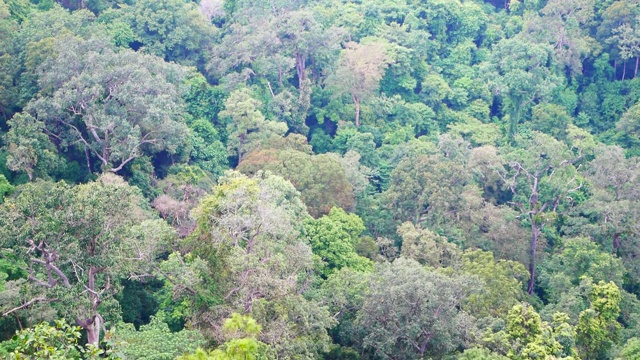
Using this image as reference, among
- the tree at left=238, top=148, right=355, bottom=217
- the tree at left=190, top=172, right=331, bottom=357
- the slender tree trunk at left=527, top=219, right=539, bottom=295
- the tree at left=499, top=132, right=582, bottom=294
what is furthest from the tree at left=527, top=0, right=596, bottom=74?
the tree at left=190, top=172, right=331, bottom=357

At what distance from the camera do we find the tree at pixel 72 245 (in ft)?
44.0

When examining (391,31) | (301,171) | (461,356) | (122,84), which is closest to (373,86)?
(391,31)

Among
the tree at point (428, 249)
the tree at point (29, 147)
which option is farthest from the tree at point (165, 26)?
the tree at point (428, 249)

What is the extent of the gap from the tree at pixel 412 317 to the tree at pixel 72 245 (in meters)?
6.32

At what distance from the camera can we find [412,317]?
56.6 ft

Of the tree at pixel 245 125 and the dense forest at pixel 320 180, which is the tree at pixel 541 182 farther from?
the tree at pixel 245 125

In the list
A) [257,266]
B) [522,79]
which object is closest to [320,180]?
[257,266]

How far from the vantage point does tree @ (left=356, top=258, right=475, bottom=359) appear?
56.3 feet

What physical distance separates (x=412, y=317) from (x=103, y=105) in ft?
41.2

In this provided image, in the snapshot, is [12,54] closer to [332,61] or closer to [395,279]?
[332,61]

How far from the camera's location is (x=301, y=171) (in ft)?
77.4

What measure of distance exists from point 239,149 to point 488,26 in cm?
1833

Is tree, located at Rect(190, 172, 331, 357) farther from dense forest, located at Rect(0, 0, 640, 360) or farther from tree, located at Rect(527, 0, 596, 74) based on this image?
tree, located at Rect(527, 0, 596, 74)

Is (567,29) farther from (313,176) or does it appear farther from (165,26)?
(165,26)
